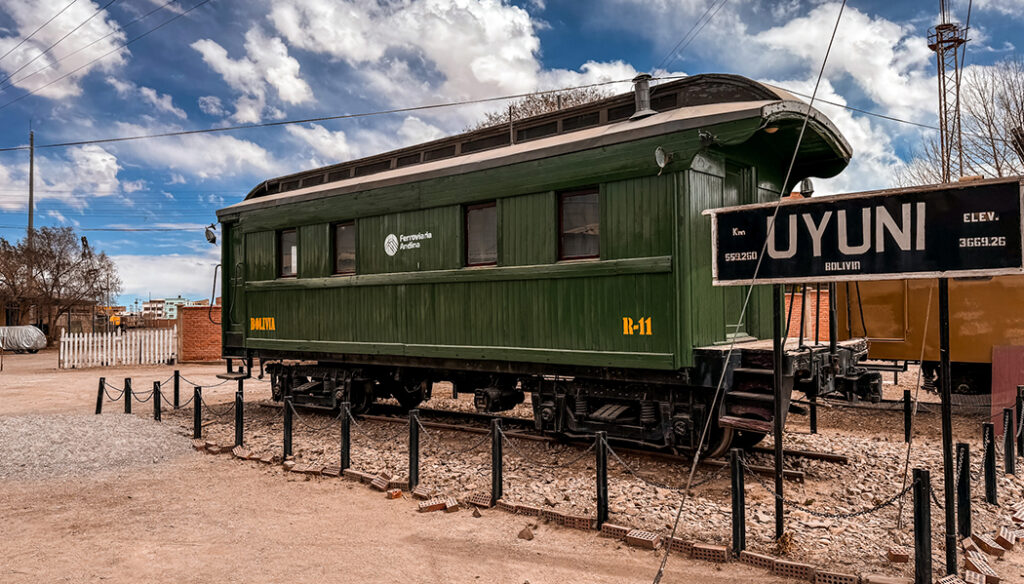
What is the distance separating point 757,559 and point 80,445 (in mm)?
8045

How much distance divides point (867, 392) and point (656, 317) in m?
2.66

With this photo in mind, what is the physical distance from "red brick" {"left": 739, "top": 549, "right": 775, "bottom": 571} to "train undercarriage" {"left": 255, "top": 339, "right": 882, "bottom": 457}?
1281 millimetres

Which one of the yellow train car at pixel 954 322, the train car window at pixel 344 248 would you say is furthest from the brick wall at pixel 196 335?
the yellow train car at pixel 954 322

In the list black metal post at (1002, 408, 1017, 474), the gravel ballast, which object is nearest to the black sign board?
black metal post at (1002, 408, 1017, 474)

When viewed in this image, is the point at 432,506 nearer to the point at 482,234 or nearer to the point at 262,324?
the point at 482,234

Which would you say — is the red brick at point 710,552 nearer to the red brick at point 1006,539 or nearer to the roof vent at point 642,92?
the red brick at point 1006,539

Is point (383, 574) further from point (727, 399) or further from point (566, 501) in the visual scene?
point (727, 399)

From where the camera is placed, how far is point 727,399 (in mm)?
6246

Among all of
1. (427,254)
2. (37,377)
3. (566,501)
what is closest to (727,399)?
(566,501)

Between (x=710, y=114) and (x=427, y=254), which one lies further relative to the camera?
(x=427, y=254)

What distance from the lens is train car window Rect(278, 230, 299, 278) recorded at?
33.9ft

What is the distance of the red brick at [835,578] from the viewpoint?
3.96 m

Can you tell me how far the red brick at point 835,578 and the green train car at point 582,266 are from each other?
1664 millimetres

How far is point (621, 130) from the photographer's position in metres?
6.66
